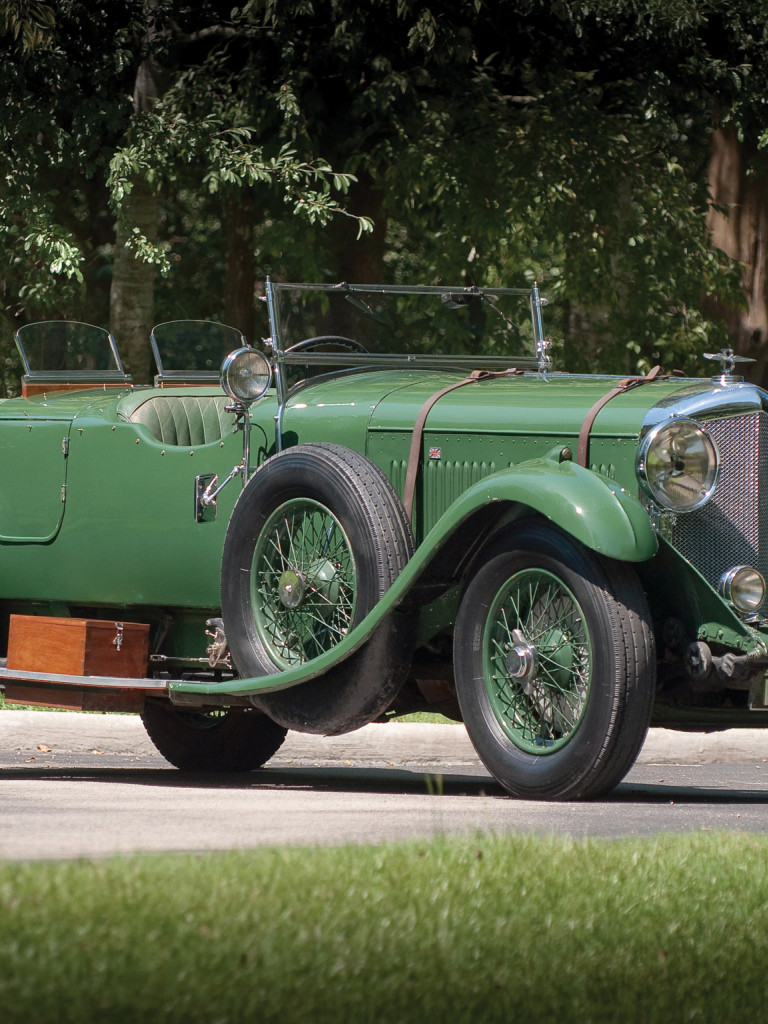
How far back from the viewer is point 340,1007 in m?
3.14

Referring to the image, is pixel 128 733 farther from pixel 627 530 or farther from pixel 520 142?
pixel 520 142

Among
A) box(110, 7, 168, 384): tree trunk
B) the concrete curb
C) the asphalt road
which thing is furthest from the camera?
box(110, 7, 168, 384): tree trunk

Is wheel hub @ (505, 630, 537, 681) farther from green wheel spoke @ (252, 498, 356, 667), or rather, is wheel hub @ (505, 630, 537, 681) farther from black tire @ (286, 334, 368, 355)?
A: black tire @ (286, 334, 368, 355)

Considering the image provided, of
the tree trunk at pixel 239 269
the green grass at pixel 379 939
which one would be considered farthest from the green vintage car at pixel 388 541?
the tree trunk at pixel 239 269

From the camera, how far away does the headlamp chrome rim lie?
20.2 feet

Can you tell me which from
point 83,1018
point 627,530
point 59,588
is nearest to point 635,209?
point 59,588

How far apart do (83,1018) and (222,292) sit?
16.7m

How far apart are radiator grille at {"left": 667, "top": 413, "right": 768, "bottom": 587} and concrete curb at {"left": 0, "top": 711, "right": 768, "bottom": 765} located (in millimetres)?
2903

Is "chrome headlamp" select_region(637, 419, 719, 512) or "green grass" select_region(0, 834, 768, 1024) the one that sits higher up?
"chrome headlamp" select_region(637, 419, 719, 512)

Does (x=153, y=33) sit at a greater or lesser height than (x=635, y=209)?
greater

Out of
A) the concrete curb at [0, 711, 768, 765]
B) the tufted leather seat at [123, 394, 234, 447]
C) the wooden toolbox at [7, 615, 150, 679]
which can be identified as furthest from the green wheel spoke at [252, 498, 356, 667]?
the concrete curb at [0, 711, 768, 765]

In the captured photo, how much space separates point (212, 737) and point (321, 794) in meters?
1.67

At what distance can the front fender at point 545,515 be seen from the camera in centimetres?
570

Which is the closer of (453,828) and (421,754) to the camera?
(453,828)
